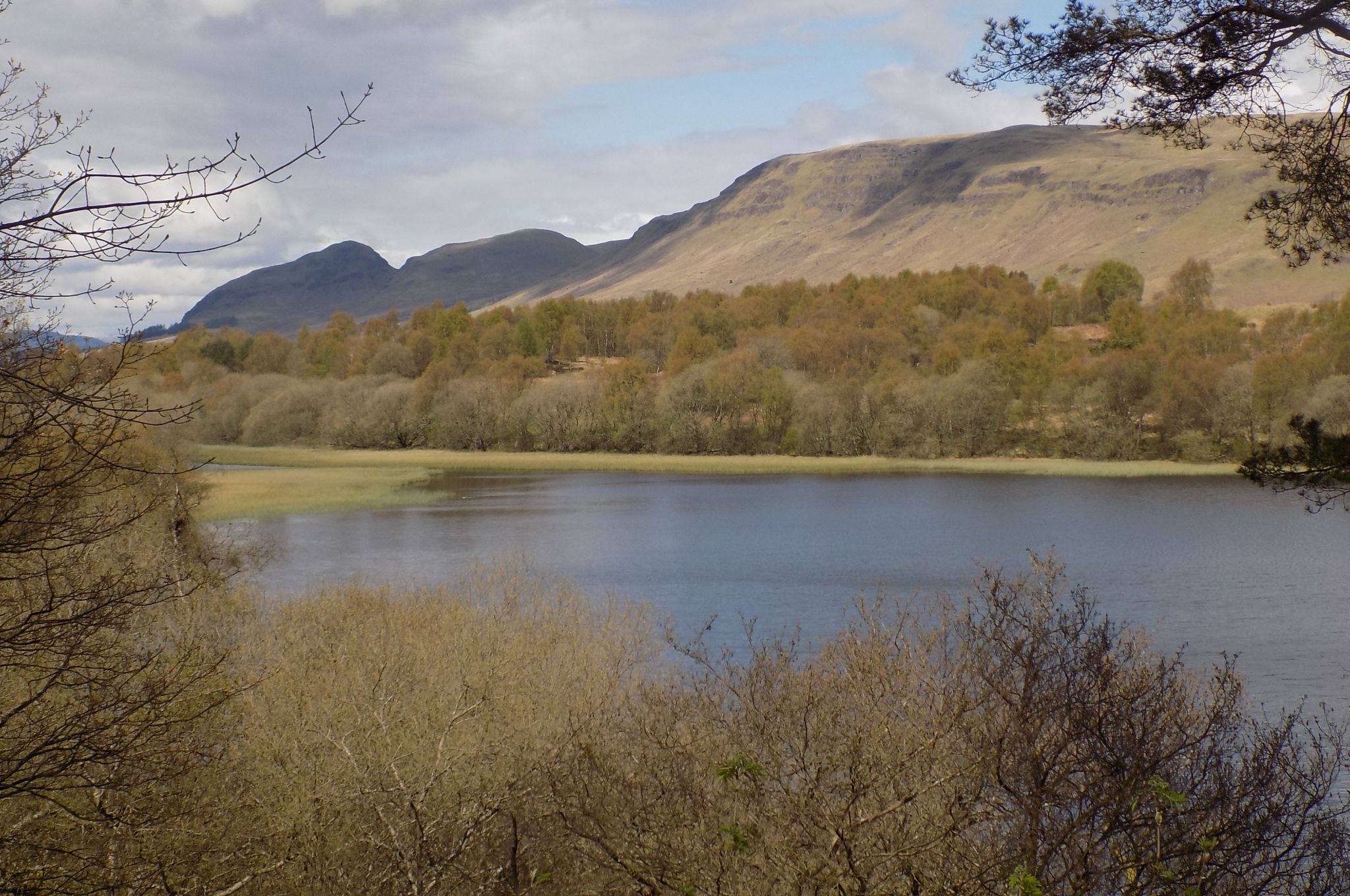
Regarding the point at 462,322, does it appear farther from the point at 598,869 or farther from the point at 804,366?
the point at 598,869

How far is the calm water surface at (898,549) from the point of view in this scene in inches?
861

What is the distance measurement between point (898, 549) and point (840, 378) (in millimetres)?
46483

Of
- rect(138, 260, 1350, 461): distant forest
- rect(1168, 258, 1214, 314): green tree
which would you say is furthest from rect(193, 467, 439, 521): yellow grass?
rect(1168, 258, 1214, 314): green tree

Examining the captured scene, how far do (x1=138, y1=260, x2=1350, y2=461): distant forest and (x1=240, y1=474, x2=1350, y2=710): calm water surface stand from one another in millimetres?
12248

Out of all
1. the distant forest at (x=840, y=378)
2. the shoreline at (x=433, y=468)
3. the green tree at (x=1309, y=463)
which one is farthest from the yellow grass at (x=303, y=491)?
the green tree at (x=1309, y=463)

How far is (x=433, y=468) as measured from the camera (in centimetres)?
6819

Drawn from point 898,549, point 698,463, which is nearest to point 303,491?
point 698,463

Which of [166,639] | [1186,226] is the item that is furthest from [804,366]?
[1186,226]

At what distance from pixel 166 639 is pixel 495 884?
7.73 meters

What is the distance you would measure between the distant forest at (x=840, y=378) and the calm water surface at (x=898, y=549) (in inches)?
482

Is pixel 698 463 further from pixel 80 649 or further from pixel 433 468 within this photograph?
pixel 80 649

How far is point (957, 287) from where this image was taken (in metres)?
107

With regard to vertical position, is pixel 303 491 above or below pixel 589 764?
above

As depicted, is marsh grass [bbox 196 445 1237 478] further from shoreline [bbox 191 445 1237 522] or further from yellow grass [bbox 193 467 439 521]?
yellow grass [bbox 193 467 439 521]
